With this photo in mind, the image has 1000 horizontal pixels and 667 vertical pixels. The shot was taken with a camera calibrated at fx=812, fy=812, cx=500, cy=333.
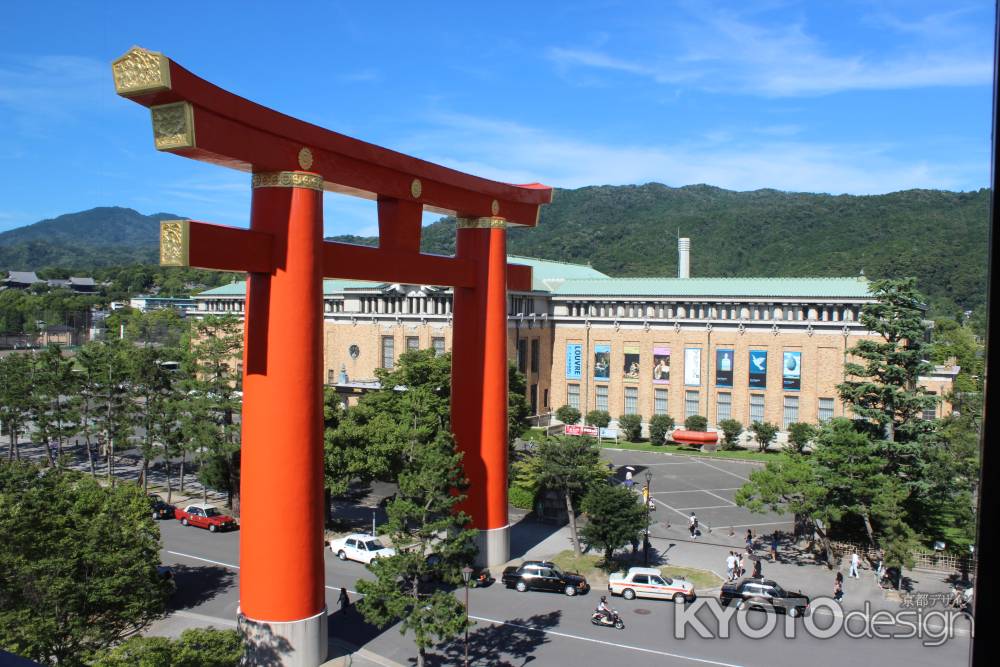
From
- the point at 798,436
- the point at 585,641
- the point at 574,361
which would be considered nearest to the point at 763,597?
the point at 585,641

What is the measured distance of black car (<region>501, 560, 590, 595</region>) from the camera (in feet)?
93.2

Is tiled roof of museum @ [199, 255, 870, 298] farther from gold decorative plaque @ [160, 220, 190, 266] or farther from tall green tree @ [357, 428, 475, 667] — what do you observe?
gold decorative plaque @ [160, 220, 190, 266]

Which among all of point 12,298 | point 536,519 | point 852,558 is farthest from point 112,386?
point 12,298

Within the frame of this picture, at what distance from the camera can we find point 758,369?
Result: 57594mm

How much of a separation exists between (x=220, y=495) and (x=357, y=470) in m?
14.0

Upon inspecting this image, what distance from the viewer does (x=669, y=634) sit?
24828 mm

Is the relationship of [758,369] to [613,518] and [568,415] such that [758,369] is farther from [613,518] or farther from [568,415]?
[613,518]

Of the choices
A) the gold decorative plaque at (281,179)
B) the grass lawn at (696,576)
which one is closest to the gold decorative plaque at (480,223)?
the gold decorative plaque at (281,179)

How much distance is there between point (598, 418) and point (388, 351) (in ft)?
57.4

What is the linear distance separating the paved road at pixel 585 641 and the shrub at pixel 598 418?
32524 millimetres

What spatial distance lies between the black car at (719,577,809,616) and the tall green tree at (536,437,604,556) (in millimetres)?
6798

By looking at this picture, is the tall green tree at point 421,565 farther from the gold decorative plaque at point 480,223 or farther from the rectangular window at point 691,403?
the rectangular window at point 691,403

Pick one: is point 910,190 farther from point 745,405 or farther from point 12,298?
point 12,298

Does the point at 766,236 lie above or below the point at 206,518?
above
